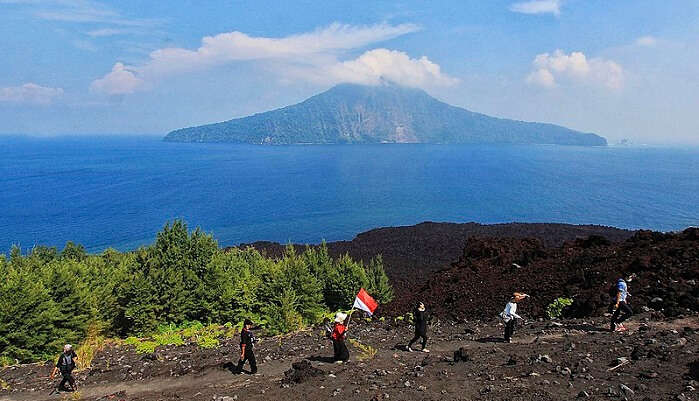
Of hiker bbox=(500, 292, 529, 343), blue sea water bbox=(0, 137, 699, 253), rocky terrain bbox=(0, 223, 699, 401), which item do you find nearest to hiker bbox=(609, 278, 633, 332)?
rocky terrain bbox=(0, 223, 699, 401)

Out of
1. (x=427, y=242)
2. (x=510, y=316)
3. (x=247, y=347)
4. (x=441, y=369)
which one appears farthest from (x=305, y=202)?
A: (x=441, y=369)

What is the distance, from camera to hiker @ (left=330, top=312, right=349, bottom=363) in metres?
14.2

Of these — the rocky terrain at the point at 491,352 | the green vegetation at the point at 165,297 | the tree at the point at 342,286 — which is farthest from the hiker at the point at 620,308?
the tree at the point at 342,286

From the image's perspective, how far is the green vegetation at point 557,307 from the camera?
18.2 metres

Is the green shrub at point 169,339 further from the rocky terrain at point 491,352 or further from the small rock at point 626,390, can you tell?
the small rock at point 626,390

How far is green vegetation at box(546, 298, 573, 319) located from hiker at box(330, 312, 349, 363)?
9.02 meters

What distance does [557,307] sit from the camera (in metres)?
18.5

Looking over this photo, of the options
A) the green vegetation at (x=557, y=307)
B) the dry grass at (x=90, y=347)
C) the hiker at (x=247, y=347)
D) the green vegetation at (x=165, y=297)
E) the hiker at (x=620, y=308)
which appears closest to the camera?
the hiker at (x=247, y=347)

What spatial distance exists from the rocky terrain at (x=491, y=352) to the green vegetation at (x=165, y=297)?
1622 mm

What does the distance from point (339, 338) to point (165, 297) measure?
1259 cm

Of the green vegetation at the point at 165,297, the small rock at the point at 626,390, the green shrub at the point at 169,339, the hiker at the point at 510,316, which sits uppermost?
the small rock at the point at 626,390

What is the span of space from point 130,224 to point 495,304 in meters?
83.7

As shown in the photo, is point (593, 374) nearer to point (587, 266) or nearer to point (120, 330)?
point (587, 266)

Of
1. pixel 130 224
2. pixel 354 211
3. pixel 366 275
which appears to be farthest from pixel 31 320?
pixel 354 211
